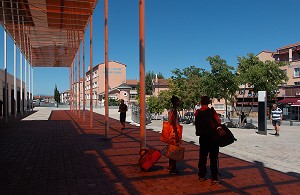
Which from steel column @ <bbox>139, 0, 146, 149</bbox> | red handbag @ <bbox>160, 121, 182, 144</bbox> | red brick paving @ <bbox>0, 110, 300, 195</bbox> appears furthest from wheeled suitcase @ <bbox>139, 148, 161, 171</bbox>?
steel column @ <bbox>139, 0, 146, 149</bbox>

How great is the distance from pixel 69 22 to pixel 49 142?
33.1 feet

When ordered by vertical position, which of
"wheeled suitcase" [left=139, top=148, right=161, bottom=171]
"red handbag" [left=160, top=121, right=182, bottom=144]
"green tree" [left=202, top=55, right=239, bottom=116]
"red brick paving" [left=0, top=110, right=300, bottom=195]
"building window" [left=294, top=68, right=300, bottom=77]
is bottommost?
"red brick paving" [left=0, top=110, right=300, bottom=195]

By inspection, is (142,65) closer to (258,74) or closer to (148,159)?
(148,159)

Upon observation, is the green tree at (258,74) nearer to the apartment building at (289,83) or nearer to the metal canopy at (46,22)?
the metal canopy at (46,22)

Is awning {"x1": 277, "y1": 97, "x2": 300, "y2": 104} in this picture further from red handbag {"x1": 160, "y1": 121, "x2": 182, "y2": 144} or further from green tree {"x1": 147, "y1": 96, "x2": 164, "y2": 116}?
red handbag {"x1": 160, "y1": 121, "x2": 182, "y2": 144}

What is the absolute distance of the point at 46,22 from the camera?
65.8 feet

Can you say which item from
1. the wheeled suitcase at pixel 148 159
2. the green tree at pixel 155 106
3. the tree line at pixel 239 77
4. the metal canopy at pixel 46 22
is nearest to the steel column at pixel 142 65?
the wheeled suitcase at pixel 148 159

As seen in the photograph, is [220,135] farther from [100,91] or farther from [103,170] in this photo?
[100,91]

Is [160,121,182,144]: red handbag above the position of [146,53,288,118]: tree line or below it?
below

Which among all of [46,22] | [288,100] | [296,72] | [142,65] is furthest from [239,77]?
[296,72]

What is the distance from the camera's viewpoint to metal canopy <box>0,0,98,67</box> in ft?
53.1

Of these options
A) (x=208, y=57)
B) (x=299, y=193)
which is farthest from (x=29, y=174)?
(x=208, y=57)

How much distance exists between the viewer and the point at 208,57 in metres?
22.8

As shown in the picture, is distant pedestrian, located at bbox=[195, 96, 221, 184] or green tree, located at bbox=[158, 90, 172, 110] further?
green tree, located at bbox=[158, 90, 172, 110]
